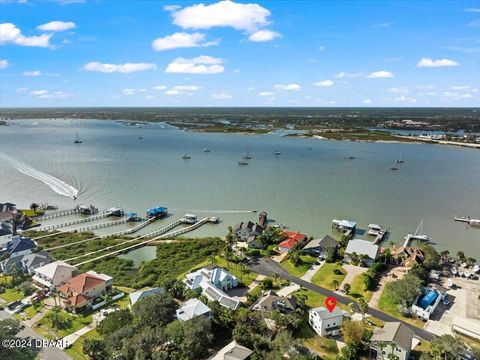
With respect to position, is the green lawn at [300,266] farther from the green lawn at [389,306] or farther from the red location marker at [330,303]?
the green lawn at [389,306]

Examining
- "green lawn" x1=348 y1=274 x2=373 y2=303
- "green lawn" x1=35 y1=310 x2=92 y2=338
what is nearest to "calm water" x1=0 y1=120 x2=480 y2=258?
"green lawn" x1=348 y1=274 x2=373 y2=303

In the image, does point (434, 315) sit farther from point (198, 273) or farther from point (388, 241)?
point (198, 273)

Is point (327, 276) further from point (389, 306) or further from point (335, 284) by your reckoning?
point (389, 306)

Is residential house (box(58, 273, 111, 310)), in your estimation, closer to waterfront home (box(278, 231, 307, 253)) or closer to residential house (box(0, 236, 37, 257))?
residential house (box(0, 236, 37, 257))

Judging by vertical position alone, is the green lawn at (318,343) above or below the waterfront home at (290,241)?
below

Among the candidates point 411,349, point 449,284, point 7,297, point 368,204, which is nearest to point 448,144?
point 368,204

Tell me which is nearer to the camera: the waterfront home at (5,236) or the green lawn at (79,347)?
the green lawn at (79,347)

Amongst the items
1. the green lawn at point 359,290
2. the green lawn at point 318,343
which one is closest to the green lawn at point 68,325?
the green lawn at point 318,343
